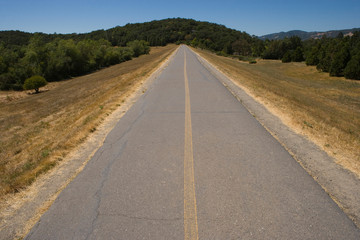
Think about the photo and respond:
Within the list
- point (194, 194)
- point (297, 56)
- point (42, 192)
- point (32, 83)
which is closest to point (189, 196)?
point (194, 194)

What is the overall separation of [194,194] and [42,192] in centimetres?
305

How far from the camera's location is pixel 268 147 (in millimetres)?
6055

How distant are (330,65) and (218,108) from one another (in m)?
43.7

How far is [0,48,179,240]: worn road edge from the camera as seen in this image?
11.5ft

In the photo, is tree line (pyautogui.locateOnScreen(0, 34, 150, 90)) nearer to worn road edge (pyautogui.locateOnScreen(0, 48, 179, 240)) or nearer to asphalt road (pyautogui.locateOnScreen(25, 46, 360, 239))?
worn road edge (pyautogui.locateOnScreen(0, 48, 179, 240))

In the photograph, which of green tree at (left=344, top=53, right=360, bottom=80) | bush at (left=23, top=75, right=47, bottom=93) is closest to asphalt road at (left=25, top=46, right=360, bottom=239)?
bush at (left=23, top=75, right=47, bottom=93)

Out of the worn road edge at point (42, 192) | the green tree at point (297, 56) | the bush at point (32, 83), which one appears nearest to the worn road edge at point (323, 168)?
the worn road edge at point (42, 192)

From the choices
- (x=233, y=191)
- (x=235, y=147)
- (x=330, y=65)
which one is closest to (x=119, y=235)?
(x=233, y=191)

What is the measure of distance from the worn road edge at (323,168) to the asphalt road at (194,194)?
17 centimetres

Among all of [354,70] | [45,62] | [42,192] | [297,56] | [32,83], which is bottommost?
[32,83]

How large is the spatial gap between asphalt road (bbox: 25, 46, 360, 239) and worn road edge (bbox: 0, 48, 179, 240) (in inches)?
7.2

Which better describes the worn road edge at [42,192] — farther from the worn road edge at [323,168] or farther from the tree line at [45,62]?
the tree line at [45,62]

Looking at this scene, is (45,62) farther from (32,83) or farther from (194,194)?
(194,194)

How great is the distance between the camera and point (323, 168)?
16.3 feet
